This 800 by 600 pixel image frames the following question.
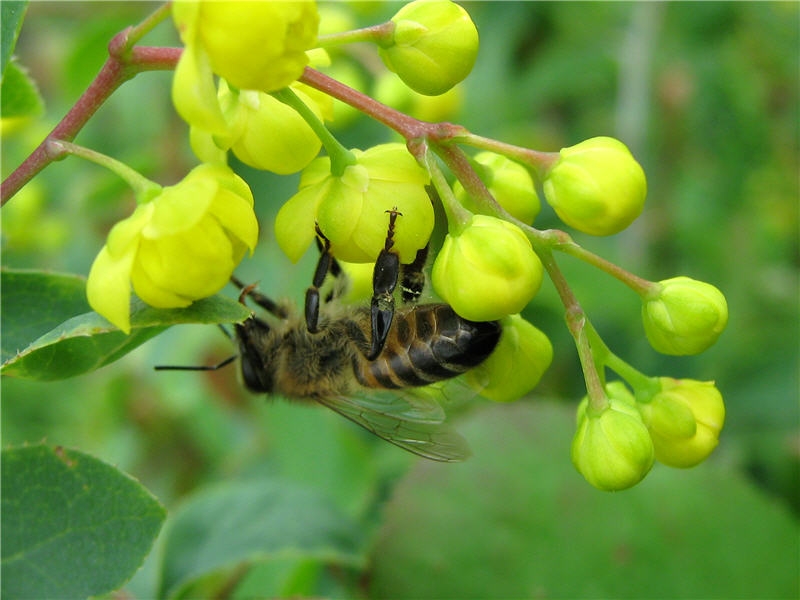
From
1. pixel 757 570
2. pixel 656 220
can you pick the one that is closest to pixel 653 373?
pixel 757 570

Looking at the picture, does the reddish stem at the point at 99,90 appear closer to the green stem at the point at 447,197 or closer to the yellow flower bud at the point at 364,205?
the yellow flower bud at the point at 364,205

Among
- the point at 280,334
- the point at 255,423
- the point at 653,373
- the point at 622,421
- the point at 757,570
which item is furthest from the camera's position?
the point at 255,423

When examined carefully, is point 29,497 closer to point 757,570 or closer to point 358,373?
point 358,373

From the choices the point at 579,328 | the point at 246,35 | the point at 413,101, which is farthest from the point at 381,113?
the point at 413,101

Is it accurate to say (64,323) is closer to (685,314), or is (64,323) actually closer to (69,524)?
(69,524)

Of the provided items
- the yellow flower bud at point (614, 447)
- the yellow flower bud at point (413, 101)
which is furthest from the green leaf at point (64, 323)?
the yellow flower bud at point (413, 101)
